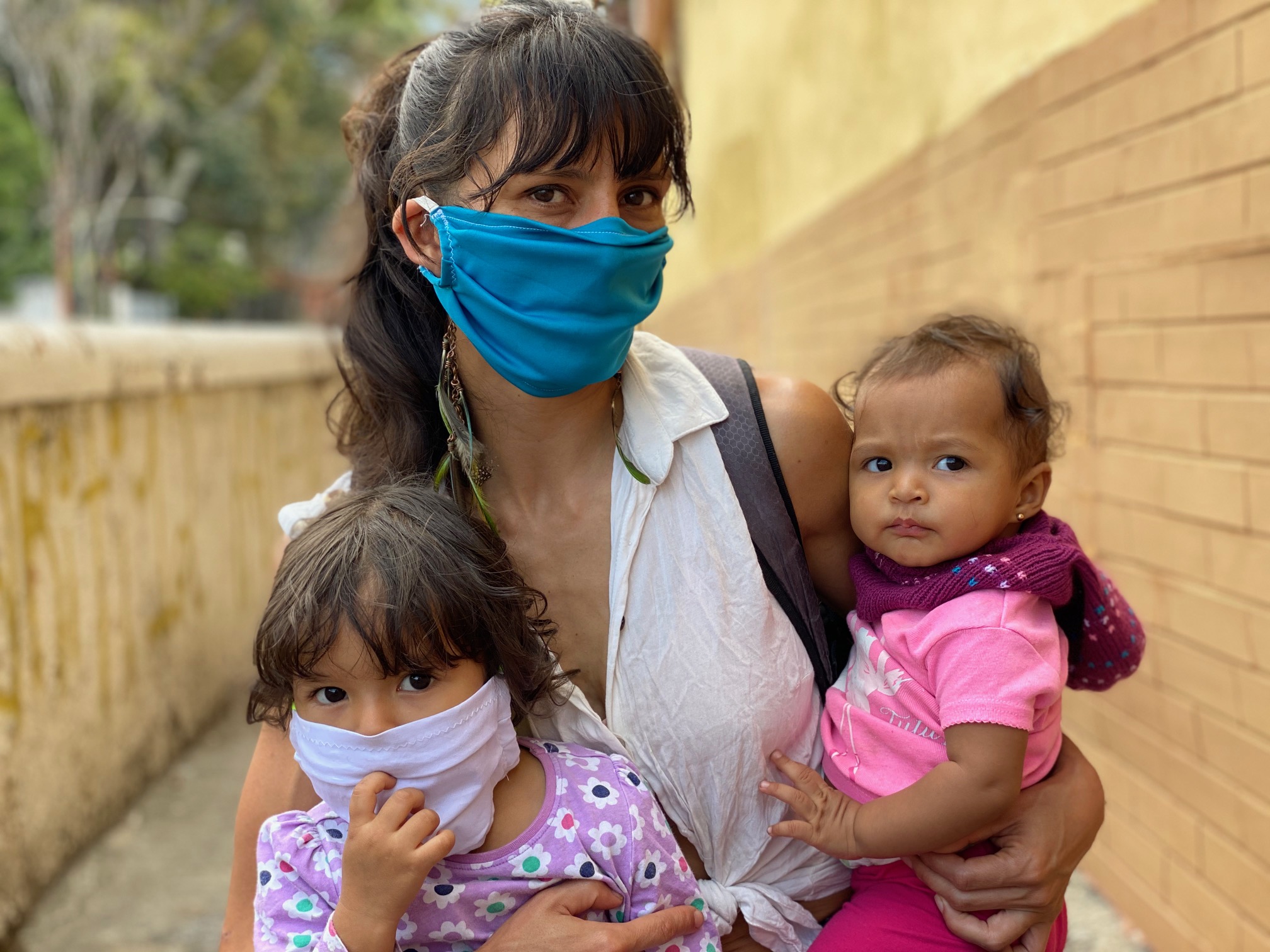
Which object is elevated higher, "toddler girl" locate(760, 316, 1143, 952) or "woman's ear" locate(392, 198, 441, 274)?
"woman's ear" locate(392, 198, 441, 274)

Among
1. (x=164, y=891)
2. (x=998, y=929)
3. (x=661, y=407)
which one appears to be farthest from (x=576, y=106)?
(x=164, y=891)

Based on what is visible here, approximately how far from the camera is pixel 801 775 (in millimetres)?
1729

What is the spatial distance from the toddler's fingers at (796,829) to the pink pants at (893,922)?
16 centimetres

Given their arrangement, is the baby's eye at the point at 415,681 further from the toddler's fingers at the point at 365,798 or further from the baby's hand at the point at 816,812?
the baby's hand at the point at 816,812

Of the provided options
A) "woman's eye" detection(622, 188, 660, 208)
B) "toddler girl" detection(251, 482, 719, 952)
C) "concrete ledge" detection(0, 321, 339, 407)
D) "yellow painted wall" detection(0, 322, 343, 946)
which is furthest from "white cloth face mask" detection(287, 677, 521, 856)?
"yellow painted wall" detection(0, 322, 343, 946)

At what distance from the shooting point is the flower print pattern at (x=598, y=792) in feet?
5.57

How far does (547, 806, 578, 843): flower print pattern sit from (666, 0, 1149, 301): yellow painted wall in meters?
1.63

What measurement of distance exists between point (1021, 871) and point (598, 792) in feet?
1.96

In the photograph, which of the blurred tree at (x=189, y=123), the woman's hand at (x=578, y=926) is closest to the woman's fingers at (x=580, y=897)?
the woman's hand at (x=578, y=926)

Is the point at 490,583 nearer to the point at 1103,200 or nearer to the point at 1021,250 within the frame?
the point at 1103,200

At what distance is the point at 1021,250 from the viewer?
12.0 ft

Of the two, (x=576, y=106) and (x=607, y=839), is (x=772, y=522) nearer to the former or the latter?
(x=607, y=839)

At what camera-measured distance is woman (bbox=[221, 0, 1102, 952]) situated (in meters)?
1.70

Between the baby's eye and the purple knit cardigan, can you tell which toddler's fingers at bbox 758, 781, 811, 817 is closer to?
the purple knit cardigan
